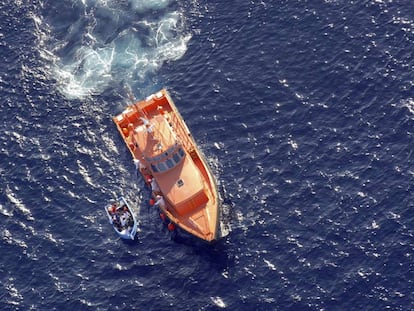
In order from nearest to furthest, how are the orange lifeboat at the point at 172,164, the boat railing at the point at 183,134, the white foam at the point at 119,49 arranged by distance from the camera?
the orange lifeboat at the point at 172,164, the boat railing at the point at 183,134, the white foam at the point at 119,49

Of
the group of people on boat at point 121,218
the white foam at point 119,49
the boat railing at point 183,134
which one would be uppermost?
the white foam at point 119,49

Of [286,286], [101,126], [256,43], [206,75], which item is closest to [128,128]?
[101,126]

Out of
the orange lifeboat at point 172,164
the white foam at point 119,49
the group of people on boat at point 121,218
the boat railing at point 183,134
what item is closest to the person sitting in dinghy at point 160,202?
the orange lifeboat at point 172,164

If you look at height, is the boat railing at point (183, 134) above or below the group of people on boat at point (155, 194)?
above

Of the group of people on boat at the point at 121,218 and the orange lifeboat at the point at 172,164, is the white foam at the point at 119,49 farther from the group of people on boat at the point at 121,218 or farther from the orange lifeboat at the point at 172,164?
the group of people on boat at the point at 121,218

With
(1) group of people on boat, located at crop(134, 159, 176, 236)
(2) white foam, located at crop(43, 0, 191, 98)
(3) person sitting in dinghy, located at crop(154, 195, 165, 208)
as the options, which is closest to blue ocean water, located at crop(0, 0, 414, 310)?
(2) white foam, located at crop(43, 0, 191, 98)

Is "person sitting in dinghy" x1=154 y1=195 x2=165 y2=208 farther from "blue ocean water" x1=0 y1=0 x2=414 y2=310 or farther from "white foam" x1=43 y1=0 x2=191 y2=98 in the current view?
"white foam" x1=43 y1=0 x2=191 y2=98
